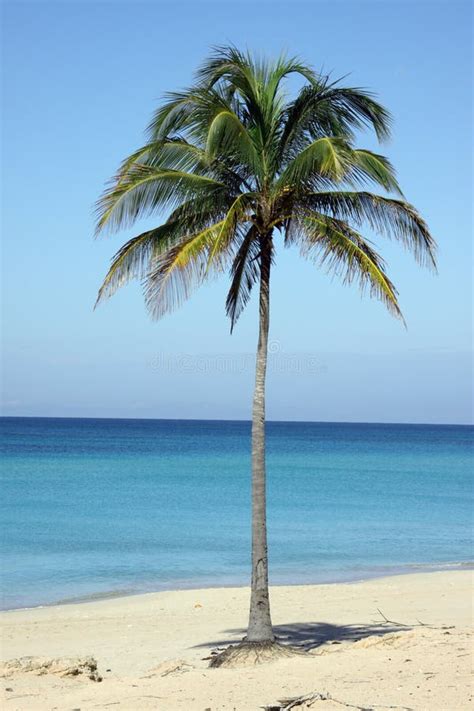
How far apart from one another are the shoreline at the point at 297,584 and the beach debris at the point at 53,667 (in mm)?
5557

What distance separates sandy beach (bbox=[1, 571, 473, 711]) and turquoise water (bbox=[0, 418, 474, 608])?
2561mm

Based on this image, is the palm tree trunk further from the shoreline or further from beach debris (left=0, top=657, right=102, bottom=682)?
the shoreline

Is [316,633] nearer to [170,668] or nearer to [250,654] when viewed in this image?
[250,654]

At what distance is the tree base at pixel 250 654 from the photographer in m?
→ 11.1

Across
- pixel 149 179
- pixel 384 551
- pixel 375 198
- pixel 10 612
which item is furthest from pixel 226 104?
pixel 384 551

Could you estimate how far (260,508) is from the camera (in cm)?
1157

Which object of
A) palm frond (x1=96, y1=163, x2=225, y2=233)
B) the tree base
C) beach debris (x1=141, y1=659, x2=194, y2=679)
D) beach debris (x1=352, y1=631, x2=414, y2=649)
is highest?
palm frond (x1=96, y1=163, x2=225, y2=233)

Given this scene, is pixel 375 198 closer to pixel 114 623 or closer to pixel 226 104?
pixel 226 104

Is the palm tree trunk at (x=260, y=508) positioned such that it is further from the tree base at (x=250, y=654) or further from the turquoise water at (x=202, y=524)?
the turquoise water at (x=202, y=524)

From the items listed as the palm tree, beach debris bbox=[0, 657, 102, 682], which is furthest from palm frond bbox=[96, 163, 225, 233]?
beach debris bbox=[0, 657, 102, 682]

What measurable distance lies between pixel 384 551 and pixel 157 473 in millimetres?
32247

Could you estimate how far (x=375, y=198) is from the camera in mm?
11594

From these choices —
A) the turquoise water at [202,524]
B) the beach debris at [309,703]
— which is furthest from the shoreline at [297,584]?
the beach debris at [309,703]

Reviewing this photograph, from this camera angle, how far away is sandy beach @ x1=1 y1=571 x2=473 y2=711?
30.8 feet
